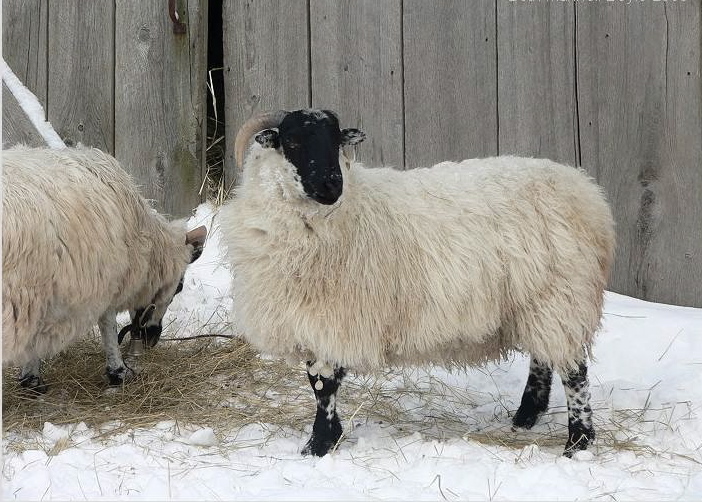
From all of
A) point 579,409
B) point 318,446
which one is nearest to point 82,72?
point 318,446

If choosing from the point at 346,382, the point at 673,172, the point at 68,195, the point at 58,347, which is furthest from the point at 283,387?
the point at 673,172

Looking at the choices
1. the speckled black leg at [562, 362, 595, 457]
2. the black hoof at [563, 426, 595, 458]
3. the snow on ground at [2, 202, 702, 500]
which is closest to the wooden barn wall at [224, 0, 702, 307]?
the snow on ground at [2, 202, 702, 500]

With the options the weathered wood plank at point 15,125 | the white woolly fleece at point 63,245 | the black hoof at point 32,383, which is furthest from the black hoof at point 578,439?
the weathered wood plank at point 15,125

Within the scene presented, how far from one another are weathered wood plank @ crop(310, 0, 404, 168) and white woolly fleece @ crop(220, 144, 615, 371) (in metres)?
1.80

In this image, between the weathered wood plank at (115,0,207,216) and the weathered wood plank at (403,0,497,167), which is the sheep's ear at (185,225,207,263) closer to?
the weathered wood plank at (115,0,207,216)

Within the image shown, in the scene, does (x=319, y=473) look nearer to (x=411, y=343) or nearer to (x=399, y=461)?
(x=399, y=461)

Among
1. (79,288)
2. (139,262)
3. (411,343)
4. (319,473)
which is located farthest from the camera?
(139,262)

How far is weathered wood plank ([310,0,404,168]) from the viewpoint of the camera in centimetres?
602

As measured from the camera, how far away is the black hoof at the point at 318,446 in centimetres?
405

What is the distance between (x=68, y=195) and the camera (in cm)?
438

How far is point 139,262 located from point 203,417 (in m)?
0.95

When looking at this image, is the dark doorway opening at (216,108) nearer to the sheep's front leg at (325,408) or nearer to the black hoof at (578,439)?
the sheep's front leg at (325,408)

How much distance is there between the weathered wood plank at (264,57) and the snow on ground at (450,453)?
2.19m

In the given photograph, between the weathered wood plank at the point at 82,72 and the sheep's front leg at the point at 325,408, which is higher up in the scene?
the weathered wood plank at the point at 82,72
